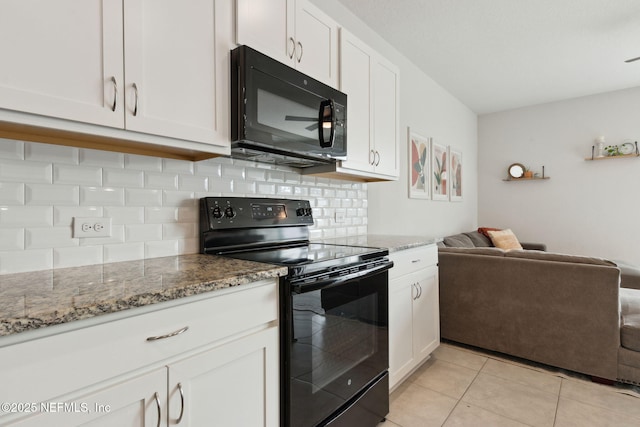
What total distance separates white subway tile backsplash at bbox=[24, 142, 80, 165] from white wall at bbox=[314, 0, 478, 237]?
1951 millimetres

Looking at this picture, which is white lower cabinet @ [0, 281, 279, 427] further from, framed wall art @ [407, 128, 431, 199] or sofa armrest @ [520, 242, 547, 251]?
sofa armrest @ [520, 242, 547, 251]

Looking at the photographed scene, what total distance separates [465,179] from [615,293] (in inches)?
119

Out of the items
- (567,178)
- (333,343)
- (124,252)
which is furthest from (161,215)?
(567,178)

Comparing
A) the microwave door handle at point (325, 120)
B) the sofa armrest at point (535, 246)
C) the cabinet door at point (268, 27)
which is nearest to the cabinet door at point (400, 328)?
the microwave door handle at point (325, 120)

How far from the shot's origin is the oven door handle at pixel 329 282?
3.95ft

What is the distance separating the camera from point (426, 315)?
2.33m

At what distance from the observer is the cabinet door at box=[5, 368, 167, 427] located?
69 centimetres

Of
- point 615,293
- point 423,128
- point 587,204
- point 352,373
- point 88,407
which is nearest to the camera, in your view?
point 88,407

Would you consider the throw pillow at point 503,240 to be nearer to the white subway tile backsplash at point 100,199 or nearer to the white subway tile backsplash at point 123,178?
the white subway tile backsplash at point 100,199

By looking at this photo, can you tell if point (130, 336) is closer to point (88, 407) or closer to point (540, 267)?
point (88, 407)

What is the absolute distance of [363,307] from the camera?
162 centimetres

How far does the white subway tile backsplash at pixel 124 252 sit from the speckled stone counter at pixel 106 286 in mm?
46

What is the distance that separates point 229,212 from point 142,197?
0.40 metres

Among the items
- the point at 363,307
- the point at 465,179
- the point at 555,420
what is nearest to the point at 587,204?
the point at 465,179
